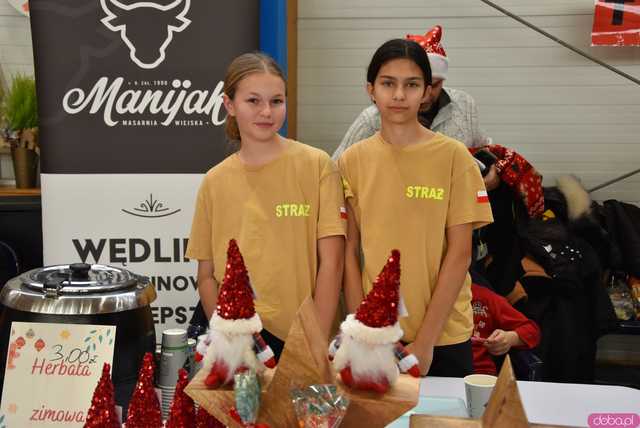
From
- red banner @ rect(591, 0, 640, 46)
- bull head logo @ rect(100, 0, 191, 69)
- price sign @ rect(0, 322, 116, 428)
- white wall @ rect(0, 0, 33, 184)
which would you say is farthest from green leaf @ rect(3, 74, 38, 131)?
red banner @ rect(591, 0, 640, 46)

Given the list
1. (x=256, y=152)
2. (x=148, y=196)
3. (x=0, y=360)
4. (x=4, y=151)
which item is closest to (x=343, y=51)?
(x=148, y=196)

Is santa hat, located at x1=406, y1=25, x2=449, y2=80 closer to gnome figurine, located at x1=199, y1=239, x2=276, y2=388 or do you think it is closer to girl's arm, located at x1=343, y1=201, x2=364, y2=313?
girl's arm, located at x1=343, y1=201, x2=364, y2=313

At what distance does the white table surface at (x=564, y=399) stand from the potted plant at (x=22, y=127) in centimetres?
269

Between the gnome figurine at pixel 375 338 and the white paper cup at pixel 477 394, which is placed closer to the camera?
the gnome figurine at pixel 375 338

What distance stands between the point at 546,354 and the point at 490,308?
812mm

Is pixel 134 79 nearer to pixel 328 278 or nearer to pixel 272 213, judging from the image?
pixel 272 213

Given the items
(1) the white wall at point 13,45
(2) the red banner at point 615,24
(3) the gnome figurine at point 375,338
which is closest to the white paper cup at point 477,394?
(3) the gnome figurine at point 375,338

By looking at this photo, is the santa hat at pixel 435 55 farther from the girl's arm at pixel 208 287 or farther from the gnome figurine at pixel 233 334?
the gnome figurine at pixel 233 334

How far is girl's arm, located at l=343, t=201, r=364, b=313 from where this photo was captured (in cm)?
167

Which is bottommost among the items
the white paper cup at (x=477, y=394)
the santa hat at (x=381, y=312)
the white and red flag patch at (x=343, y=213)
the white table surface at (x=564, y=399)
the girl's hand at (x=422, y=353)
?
the white table surface at (x=564, y=399)

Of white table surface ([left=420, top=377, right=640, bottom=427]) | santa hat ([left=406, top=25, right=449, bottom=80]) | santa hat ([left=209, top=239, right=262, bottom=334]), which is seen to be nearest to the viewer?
santa hat ([left=209, top=239, right=262, bottom=334])

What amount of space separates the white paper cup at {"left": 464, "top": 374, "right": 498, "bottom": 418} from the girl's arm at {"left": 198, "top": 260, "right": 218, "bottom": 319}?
663 mm

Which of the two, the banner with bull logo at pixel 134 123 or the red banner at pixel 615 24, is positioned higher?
the red banner at pixel 615 24

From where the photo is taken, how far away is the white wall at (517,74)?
3803 mm
